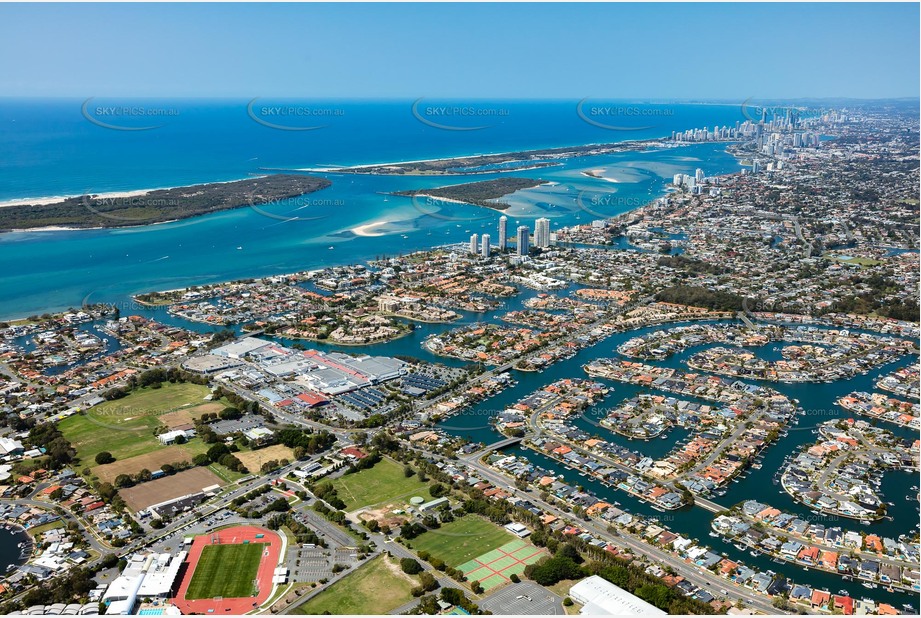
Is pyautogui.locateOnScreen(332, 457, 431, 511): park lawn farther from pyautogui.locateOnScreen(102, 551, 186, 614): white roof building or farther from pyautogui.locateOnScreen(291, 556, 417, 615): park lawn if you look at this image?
pyautogui.locateOnScreen(102, 551, 186, 614): white roof building

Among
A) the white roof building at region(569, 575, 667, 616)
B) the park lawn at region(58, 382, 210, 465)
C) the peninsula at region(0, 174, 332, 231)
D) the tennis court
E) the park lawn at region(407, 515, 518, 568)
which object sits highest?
the peninsula at region(0, 174, 332, 231)

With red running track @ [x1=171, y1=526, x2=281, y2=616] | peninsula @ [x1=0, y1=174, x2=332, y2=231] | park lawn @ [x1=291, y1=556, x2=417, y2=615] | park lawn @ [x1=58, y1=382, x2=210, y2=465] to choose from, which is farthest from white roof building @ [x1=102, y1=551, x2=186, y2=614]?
peninsula @ [x1=0, y1=174, x2=332, y2=231]

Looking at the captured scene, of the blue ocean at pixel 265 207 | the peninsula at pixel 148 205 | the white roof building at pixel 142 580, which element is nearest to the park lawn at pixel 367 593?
the white roof building at pixel 142 580

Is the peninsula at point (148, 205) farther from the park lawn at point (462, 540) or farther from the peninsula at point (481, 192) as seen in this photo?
the park lawn at point (462, 540)

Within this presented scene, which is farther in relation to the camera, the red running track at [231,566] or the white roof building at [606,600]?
the red running track at [231,566]

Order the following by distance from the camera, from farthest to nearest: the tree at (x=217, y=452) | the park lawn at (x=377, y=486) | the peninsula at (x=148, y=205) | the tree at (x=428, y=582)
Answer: the peninsula at (x=148, y=205)
the tree at (x=217, y=452)
the park lawn at (x=377, y=486)
the tree at (x=428, y=582)

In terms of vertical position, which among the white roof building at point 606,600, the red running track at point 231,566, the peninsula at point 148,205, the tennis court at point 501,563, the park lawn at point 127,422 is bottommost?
the park lawn at point 127,422

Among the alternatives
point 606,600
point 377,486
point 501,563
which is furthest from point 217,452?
point 606,600

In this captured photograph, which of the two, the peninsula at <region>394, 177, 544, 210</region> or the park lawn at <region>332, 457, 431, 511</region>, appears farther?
the peninsula at <region>394, 177, 544, 210</region>
